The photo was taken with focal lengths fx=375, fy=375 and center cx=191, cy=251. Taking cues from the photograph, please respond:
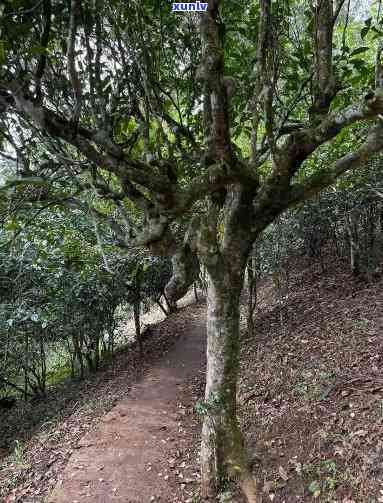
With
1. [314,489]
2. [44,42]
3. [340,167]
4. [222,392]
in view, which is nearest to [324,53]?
[340,167]

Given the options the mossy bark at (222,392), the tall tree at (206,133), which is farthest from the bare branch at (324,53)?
the mossy bark at (222,392)

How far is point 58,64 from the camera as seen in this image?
3900 mm

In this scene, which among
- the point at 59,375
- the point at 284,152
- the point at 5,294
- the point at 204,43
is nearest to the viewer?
the point at 204,43

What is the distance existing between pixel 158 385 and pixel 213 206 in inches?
A: 191

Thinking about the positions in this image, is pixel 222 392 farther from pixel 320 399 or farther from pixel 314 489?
pixel 320 399

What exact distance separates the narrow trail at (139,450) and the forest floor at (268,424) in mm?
16

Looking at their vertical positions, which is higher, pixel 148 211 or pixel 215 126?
pixel 215 126

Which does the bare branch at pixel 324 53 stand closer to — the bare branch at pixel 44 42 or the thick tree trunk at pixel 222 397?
the thick tree trunk at pixel 222 397

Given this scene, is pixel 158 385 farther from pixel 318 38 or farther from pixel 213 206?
pixel 318 38

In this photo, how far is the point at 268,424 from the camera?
15.0 ft

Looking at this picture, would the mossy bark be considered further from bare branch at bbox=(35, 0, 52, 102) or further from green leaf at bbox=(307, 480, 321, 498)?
bare branch at bbox=(35, 0, 52, 102)

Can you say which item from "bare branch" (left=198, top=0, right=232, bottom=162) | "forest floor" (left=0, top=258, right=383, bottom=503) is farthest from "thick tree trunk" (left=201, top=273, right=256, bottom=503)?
"bare branch" (left=198, top=0, right=232, bottom=162)

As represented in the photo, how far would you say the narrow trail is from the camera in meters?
4.23

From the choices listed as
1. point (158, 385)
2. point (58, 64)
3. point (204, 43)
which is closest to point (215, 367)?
point (204, 43)
